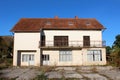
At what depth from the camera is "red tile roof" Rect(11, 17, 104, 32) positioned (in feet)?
99.0

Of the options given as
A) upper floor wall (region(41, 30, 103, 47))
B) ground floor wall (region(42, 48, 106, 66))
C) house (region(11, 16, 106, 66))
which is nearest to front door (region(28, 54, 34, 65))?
house (region(11, 16, 106, 66))

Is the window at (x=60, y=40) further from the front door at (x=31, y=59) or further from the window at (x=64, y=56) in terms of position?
the front door at (x=31, y=59)

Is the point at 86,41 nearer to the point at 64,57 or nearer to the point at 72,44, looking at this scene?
the point at 72,44

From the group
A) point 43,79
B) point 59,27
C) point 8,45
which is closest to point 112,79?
point 43,79

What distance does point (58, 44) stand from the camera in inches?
1196

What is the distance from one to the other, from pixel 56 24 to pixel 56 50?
5.06 metres

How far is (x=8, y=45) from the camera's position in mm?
41344

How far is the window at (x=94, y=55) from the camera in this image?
1156 inches

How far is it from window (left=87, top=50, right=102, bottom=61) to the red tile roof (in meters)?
4.07

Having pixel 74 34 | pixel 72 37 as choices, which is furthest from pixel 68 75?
pixel 74 34

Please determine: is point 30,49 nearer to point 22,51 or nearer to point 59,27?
point 22,51

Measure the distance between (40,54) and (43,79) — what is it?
56.1ft

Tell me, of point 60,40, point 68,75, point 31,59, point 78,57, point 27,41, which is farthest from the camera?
point 60,40

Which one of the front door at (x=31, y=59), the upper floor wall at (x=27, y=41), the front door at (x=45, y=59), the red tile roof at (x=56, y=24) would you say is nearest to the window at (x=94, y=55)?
the red tile roof at (x=56, y=24)
